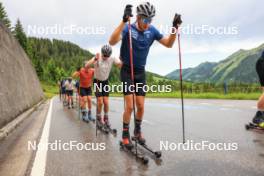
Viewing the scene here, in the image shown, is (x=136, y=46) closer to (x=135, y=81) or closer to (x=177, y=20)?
(x=135, y=81)

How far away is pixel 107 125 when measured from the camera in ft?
29.2

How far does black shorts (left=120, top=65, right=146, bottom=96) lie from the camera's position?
6031 millimetres

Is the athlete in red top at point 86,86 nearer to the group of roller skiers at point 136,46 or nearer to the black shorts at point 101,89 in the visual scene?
the black shorts at point 101,89

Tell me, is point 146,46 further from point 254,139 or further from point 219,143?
point 254,139

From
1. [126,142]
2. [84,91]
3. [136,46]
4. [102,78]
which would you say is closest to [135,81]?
[136,46]

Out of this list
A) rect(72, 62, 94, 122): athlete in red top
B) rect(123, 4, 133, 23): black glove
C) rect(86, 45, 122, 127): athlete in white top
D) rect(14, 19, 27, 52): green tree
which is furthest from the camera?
rect(14, 19, 27, 52): green tree

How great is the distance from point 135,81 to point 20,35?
9977 centimetres

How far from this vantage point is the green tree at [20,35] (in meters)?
97.2

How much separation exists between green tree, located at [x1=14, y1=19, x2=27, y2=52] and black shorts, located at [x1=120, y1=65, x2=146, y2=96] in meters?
95.6

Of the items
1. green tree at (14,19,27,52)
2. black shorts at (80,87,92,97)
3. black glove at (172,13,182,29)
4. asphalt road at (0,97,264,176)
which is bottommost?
asphalt road at (0,97,264,176)

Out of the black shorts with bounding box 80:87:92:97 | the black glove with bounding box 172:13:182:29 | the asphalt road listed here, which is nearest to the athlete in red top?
the black shorts with bounding box 80:87:92:97

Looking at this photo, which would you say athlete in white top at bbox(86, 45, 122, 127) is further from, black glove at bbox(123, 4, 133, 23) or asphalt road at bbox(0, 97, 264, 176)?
black glove at bbox(123, 4, 133, 23)

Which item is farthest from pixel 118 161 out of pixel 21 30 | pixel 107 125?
pixel 21 30

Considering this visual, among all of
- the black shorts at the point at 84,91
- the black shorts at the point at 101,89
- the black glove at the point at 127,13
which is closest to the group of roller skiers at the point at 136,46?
the black glove at the point at 127,13
